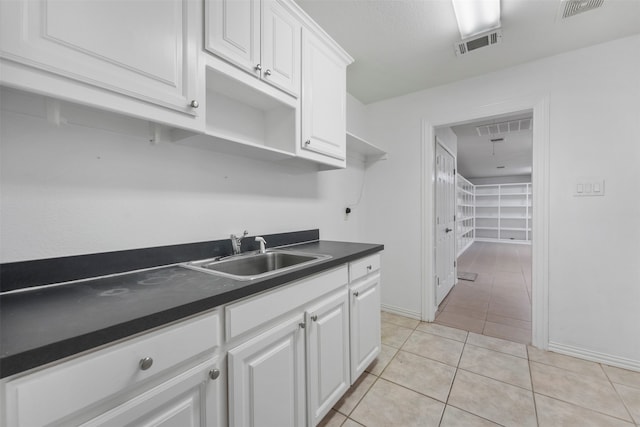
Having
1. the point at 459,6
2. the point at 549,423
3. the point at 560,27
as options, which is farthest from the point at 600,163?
the point at 549,423


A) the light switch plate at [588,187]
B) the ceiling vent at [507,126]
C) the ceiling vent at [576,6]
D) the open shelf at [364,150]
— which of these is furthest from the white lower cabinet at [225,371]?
the ceiling vent at [507,126]

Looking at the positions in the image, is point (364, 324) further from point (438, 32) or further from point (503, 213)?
point (503, 213)

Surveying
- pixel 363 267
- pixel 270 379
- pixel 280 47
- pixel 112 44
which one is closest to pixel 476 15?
pixel 280 47

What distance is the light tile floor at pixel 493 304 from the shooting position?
97.0 inches

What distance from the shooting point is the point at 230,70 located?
1.18 m

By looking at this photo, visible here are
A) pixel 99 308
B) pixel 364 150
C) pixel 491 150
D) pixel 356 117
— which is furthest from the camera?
pixel 491 150

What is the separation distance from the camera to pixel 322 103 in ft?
5.63

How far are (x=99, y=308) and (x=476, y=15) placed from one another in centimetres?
239

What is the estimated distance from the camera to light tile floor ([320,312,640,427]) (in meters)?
1.40

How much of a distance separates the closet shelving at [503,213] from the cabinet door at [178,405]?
33.2 ft

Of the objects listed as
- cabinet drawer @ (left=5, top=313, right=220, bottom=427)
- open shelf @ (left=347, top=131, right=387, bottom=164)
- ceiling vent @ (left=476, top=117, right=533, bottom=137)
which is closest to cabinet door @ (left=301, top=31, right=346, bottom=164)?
open shelf @ (left=347, top=131, right=387, bottom=164)

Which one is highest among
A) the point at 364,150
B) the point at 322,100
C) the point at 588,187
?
the point at 322,100

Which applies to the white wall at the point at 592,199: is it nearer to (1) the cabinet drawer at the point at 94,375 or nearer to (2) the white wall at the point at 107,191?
(2) the white wall at the point at 107,191

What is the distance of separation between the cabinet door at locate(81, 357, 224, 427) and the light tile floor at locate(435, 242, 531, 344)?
7.95 feet
